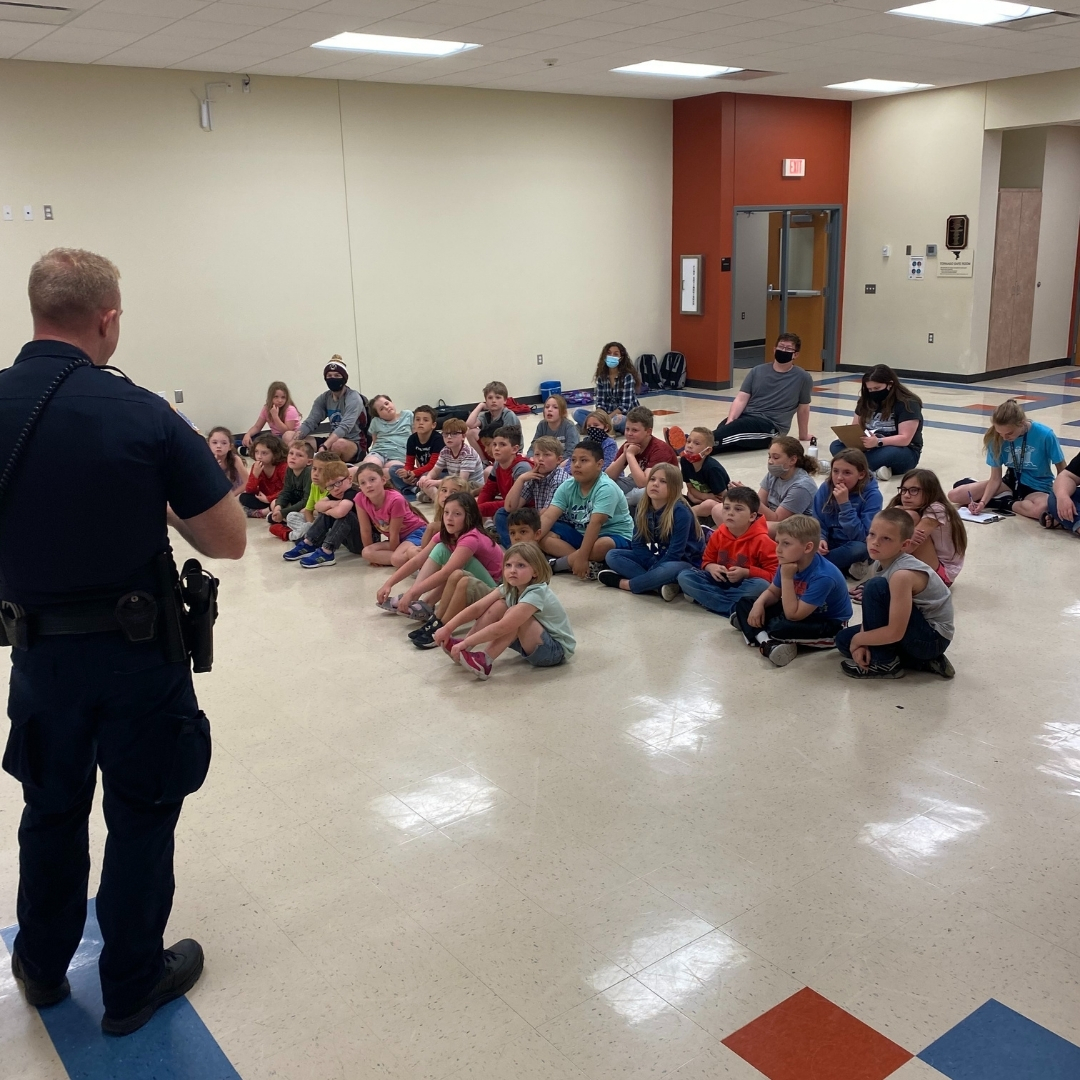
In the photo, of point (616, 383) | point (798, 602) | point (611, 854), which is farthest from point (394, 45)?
point (611, 854)

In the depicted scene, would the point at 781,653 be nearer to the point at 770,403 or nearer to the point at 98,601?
the point at 98,601

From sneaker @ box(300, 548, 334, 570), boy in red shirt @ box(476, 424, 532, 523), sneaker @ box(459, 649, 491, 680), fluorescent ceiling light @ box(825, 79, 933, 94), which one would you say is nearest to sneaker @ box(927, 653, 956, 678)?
sneaker @ box(459, 649, 491, 680)

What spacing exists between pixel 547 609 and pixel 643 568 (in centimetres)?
136

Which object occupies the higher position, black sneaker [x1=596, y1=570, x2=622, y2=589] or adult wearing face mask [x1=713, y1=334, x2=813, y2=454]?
adult wearing face mask [x1=713, y1=334, x2=813, y2=454]

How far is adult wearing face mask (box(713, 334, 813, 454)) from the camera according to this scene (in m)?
9.30

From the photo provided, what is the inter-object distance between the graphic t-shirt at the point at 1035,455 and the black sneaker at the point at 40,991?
650 cm

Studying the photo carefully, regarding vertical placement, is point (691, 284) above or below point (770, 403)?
above

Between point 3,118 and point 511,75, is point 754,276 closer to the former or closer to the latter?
point 511,75

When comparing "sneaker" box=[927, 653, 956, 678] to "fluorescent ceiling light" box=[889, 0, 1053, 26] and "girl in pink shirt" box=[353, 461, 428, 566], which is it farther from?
"fluorescent ceiling light" box=[889, 0, 1053, 26]

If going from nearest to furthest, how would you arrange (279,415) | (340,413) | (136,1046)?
(136,1046)
(340,413)
(279,415)

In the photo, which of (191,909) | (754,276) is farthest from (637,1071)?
(754,276)

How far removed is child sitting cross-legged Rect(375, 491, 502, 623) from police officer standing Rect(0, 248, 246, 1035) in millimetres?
2776

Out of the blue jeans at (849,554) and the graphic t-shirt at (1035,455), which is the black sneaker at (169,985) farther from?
the graphic t-shirt at (1035,455)

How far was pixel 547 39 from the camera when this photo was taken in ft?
29.5
